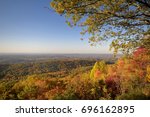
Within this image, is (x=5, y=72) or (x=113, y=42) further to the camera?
(x=5, y=72)

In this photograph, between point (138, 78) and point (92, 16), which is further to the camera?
point (138, 78)

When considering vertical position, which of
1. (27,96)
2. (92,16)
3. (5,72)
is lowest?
(5,72)

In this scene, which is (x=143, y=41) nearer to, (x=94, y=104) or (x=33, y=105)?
(x=94, y=104)

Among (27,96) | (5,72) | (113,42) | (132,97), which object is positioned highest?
(113,42)

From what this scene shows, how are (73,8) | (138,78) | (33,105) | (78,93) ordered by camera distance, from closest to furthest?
(33,105), (73,8), (78,93), (138,78)

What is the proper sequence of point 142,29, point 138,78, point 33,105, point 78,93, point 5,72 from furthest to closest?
point 5,72 < point 138,78 < point 78,93 < point 142,29 < point 33,105

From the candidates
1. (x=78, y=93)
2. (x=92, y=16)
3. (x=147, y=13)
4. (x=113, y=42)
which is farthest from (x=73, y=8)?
(x=78, y=93)

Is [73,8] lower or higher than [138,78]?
higher

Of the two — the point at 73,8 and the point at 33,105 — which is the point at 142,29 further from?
the point at 33,105

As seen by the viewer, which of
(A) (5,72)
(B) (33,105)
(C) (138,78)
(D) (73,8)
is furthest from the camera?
(A) (5,72)

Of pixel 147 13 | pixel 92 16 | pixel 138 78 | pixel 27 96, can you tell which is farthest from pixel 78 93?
pixel 138 78
